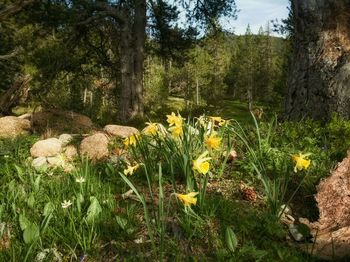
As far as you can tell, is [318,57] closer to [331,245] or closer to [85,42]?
[331,245]

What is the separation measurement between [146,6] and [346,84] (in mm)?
12849

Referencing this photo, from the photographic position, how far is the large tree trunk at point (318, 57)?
4.84 m

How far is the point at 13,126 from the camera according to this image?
24.8ft

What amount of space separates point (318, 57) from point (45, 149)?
3.34 meters

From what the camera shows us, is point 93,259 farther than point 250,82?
No

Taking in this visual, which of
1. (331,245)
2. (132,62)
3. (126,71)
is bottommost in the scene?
(331,245)

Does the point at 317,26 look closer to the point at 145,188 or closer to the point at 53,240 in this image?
the point at 145,188

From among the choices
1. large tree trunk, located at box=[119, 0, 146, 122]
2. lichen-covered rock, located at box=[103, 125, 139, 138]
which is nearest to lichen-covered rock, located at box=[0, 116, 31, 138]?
lichen-covered rock, located at box=[103, 125, 139, 138]

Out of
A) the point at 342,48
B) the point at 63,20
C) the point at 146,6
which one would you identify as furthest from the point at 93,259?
the point at 146,6

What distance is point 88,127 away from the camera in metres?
8.38

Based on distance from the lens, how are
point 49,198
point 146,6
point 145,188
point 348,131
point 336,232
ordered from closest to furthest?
point 336,232 < point 49,198 < point 145,188 < point 348,131 < point 146,6

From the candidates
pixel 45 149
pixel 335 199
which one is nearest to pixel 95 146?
pixel 45 149

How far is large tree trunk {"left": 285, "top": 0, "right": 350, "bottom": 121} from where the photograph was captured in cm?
484

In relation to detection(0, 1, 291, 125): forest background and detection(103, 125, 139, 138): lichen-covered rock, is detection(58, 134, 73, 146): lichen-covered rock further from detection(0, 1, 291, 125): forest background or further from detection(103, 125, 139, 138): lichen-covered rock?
detection(0, 1, 291, 125): forest background
